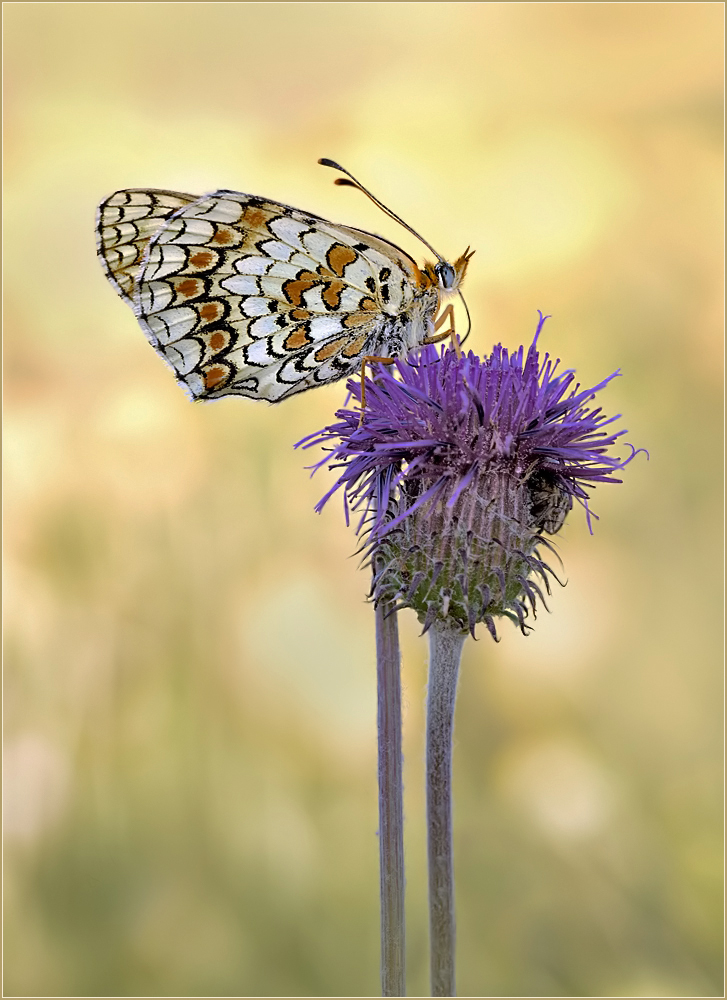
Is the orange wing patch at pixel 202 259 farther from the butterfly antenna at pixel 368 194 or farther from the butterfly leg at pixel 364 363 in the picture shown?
the butterfly leg at pixel 364 363

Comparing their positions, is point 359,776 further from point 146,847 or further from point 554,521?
point 554,521

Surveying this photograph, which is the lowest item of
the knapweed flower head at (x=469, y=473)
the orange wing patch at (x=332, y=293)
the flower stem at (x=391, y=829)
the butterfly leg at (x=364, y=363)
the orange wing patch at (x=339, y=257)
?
the flower stem at (x=391, y=829)

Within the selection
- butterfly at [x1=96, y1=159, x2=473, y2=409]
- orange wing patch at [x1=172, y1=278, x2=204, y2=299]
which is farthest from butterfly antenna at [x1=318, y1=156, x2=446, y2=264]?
orange wing patch at [x1=172, y1=278, x2=204, y2=299]

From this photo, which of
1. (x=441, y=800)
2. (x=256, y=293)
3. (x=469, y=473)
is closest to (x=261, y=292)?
(x=256, y=293)

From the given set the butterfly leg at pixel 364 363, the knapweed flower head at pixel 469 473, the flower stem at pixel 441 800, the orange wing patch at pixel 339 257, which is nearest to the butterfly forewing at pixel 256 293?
the orange wing patch at pixel 339 257

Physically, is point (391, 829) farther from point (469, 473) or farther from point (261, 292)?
point (261, 292)

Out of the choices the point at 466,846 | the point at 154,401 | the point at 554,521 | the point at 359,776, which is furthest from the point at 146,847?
the point at 554,521
